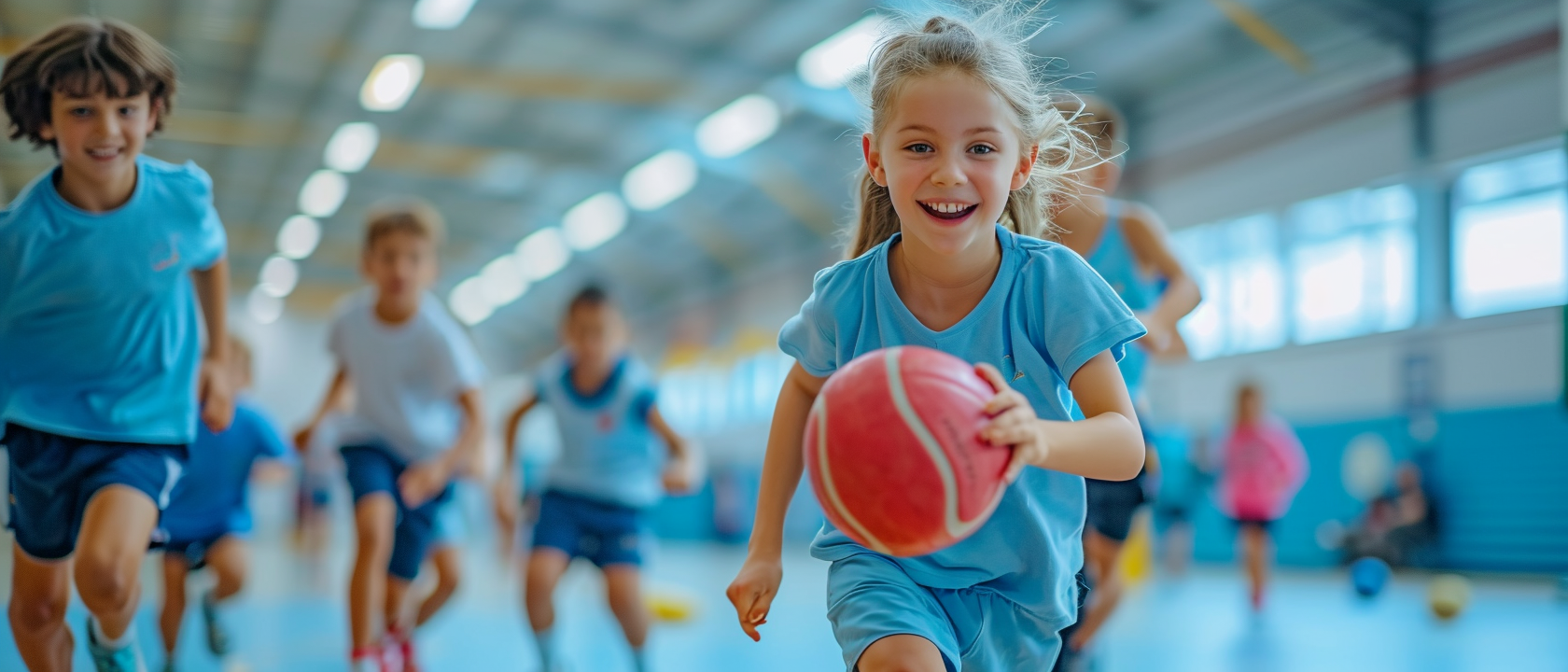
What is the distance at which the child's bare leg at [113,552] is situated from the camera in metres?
2.51

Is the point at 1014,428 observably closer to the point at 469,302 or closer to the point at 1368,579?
the point at 1368,579

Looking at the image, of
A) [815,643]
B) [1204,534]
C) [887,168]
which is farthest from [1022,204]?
[1204,534]

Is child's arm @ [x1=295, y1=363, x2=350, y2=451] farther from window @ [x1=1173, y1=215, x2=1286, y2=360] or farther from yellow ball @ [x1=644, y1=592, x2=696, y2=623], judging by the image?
window @ [x1=1173, y1=215, x2=1286, y2=360]

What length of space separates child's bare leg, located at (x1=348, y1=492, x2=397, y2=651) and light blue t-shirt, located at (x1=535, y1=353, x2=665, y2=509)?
0.67 metres

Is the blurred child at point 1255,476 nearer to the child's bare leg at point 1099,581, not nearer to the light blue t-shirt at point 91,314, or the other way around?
the child's bare leg at point 1099,581

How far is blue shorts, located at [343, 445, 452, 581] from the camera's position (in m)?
4.30

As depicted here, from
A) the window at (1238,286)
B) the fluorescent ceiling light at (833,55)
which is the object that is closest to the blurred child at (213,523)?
the fluorescent ceiling light at (833,55)

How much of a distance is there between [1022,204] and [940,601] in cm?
76

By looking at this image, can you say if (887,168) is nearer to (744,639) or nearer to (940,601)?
(940,601)

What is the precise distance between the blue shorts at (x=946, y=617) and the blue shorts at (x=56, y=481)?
174 centimetres

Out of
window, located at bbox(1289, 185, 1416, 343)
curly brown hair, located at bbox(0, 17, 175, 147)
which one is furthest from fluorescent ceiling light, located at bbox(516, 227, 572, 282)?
curly brown hair, located at bbox(0, 17, 175, 147)

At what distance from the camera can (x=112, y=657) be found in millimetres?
2799

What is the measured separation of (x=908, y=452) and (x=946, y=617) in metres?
0.51

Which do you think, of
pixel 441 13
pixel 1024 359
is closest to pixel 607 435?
pixel 1024 359
